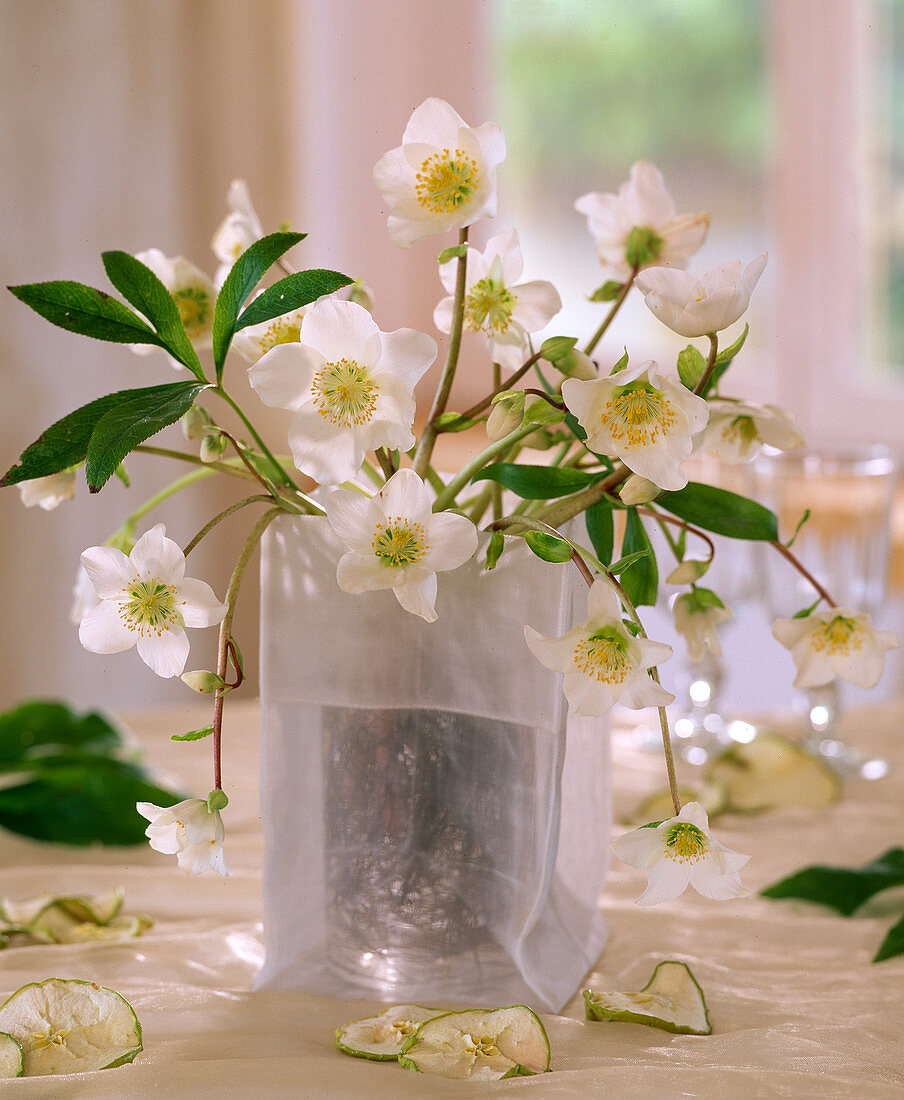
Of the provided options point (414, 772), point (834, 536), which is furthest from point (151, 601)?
point (834, 536)

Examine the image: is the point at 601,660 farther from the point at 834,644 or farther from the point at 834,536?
the point at 834,536

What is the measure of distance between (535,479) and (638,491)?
55 mm

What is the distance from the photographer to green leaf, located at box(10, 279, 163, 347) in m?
0.45

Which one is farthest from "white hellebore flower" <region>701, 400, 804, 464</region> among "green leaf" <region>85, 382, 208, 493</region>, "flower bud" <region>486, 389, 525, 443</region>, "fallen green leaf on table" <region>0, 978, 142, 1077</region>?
"fallen green leaf on table" <region>0, 978, 142, 1077</region>

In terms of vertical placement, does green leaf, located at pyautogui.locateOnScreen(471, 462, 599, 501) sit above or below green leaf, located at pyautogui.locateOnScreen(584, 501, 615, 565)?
above

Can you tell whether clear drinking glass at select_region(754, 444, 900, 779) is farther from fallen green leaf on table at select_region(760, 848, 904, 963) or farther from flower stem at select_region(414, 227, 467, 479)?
flower stem at select_region(414, 227, 467, 479)

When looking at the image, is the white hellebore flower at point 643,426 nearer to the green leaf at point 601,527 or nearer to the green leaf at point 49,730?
the green leaf at point 601,527

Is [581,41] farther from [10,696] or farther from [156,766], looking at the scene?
[156,766]

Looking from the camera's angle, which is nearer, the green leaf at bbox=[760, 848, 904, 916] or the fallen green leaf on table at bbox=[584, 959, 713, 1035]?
the fallen green leaf on table at bbox=[584, 959, 713, 1035]

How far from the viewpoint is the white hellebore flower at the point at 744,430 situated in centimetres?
50

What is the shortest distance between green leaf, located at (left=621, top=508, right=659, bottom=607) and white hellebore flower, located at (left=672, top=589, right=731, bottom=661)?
2 centimetres

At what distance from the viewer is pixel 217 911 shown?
0.63m

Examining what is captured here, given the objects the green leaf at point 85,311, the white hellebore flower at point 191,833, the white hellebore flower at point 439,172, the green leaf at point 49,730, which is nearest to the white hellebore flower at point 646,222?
the white hellebore flower at point 439,172

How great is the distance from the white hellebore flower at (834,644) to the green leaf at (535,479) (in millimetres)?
115
